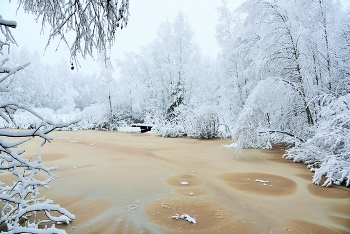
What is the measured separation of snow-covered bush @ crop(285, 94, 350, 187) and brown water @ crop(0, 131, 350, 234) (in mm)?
225

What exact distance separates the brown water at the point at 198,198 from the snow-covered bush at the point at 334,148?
A: 225 mm

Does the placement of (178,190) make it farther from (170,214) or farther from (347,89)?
(347,89)

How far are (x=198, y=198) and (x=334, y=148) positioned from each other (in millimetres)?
2745

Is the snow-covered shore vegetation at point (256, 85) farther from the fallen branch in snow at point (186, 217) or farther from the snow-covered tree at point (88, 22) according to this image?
the fallen branch in snow at point (186, 217)

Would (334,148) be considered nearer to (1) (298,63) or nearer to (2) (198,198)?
(1) (298,63)

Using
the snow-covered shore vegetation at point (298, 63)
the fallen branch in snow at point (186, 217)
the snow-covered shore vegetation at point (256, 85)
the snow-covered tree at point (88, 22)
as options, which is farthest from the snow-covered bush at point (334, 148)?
the snow-covered tree at point (88, 22)

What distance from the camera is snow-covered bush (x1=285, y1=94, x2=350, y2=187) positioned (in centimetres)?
→ 323

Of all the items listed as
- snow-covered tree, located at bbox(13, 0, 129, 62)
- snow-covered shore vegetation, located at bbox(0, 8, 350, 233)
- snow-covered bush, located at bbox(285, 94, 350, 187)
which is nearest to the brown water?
snow-covered bush, located at bbox(285, 94, 350, 187)

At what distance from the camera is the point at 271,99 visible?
16.3ft

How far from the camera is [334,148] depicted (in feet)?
12.2

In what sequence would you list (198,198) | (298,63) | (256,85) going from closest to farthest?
A: (198,198) → (298,63) → (256,85)

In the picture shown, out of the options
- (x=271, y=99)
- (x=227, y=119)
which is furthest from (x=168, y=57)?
(x=271, y=99)

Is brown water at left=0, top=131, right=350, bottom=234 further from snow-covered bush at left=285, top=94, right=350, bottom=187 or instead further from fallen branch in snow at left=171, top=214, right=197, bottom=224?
snow-covered bush at left=285, top=94, right=350, bottom=187

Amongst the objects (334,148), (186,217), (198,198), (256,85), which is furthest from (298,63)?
(186,217)
